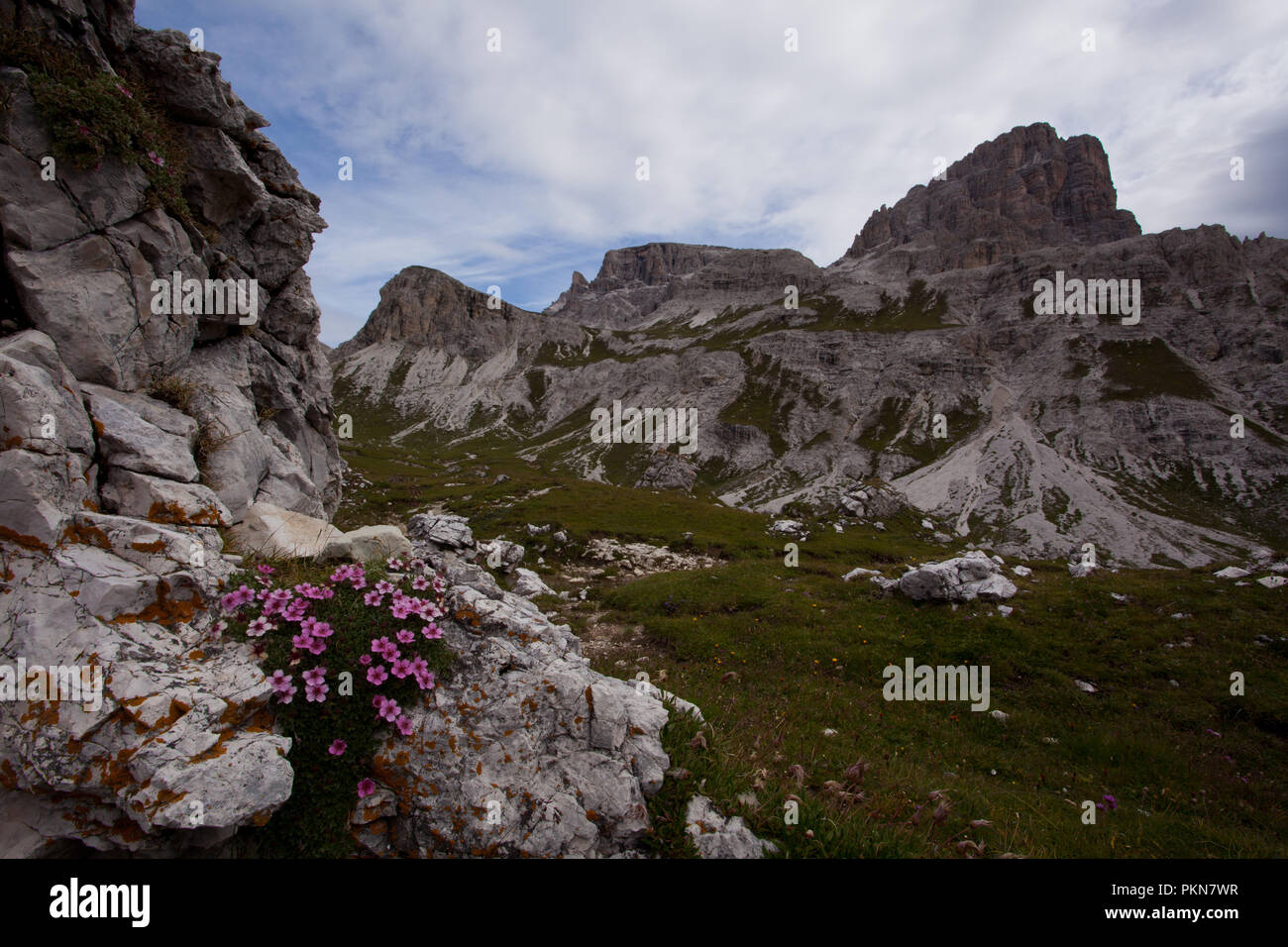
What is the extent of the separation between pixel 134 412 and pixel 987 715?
2044 cm

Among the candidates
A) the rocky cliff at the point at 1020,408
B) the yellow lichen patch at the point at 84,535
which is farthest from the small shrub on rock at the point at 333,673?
the rocky cliff at the point at 1020,408

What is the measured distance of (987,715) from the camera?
1417cm

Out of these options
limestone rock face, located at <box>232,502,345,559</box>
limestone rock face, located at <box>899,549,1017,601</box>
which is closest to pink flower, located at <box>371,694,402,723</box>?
limestone rock face, located at <box>232,502,345,559</box>

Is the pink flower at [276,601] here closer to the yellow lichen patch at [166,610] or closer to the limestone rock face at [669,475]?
the yellow lichen patch at [166,610]

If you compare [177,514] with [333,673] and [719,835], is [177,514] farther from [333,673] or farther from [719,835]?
[719,835]

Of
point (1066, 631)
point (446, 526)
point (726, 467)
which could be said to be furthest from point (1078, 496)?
point (446, 526)

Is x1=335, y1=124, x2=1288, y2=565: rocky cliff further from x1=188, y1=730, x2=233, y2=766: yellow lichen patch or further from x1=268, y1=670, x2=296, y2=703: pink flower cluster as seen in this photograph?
x1=188, y1=730, x2=233, y2=766: yellow lichen patch

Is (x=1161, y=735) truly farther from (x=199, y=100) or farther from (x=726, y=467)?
(x=726, y=467)

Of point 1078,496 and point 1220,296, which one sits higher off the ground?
point 1220,296

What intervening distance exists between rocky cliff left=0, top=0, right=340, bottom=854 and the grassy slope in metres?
5.13

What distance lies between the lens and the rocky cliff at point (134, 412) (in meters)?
4.37

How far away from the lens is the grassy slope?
7.45 m

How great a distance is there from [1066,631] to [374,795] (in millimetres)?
21908

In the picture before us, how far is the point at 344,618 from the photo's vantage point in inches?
242
